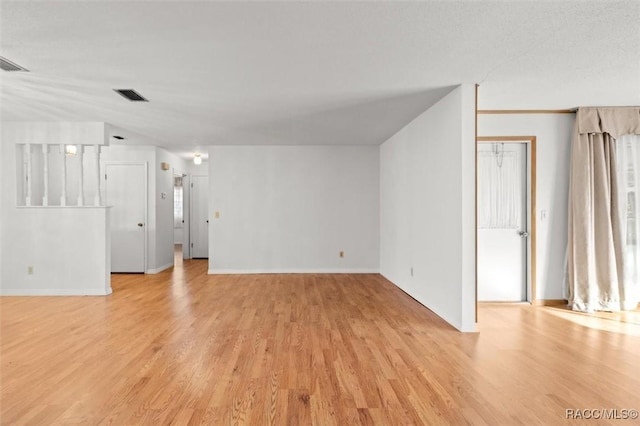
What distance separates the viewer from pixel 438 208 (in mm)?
4422

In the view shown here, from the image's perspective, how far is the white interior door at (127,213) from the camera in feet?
24.5

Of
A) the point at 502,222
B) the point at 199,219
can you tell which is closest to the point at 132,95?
the point at 502,222

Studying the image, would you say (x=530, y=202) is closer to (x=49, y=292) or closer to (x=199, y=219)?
(x=49, y=292)

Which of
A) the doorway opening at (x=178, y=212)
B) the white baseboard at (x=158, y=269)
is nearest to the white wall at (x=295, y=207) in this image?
the white baseboard at (x=158, y=269)

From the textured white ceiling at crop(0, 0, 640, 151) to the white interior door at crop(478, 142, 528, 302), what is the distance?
0.72 meters

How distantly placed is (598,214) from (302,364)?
4.27 m

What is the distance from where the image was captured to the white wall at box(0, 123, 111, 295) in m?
5.54

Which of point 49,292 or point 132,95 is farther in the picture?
point 49,292

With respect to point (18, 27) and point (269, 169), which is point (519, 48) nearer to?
point (18, 27)

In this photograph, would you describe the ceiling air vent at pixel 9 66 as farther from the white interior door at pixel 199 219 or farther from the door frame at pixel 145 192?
the white interior door at pixel 199 219

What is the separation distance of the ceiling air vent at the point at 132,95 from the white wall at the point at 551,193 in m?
4.84

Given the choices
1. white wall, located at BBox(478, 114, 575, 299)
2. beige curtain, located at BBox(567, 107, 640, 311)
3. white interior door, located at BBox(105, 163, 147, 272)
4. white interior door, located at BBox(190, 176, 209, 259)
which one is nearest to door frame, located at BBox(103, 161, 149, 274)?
white interior door, located at BBox(105, 163, 147, 272)

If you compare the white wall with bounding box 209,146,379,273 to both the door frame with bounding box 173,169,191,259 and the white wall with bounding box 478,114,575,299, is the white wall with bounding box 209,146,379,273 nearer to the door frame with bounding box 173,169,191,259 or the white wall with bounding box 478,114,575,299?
the door frame with bounding box 173,169,191,259

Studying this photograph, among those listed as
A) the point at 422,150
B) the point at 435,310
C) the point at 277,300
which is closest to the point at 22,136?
the point at 277,300
